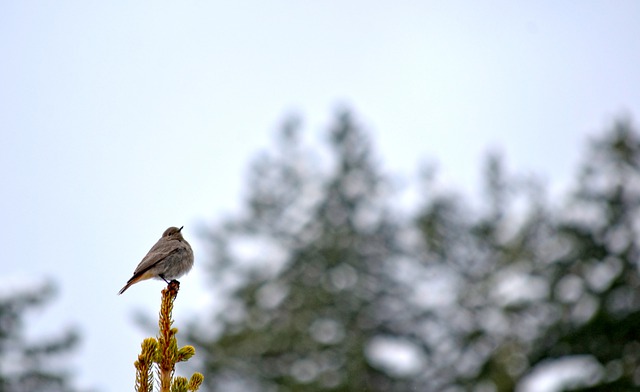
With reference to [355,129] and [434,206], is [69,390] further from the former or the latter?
[355,129]

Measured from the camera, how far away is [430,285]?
26578 millimetres

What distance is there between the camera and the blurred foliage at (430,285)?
22.2 metres

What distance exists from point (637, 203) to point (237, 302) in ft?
37.2

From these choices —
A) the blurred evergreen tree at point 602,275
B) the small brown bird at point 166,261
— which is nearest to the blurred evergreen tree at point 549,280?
the blurred evergreen tree at point 602,275

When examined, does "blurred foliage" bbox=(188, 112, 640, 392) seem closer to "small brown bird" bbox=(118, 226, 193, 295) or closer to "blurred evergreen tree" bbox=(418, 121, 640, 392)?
"blurred evergreen tree" bbox=(418, 121, 640, 392)

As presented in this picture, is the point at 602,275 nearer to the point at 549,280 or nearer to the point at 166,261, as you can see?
the point at 549,280

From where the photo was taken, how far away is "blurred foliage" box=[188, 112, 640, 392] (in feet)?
72.8

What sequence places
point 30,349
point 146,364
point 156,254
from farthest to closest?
point 30,349 < point 156,254 < point 146,364

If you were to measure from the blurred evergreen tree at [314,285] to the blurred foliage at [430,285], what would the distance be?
0.14ft

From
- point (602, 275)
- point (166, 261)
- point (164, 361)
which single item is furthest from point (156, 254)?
point (602, 275)

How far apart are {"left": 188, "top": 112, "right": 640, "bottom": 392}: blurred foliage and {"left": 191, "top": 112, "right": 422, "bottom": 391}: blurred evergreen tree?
44 millimetres

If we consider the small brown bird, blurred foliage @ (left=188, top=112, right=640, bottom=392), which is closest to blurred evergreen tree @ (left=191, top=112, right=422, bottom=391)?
blurred foliage @ (left=188, top=112, right=640, bottom=392)

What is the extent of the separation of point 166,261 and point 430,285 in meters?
19.1

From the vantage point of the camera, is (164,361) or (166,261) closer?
(164,361)
